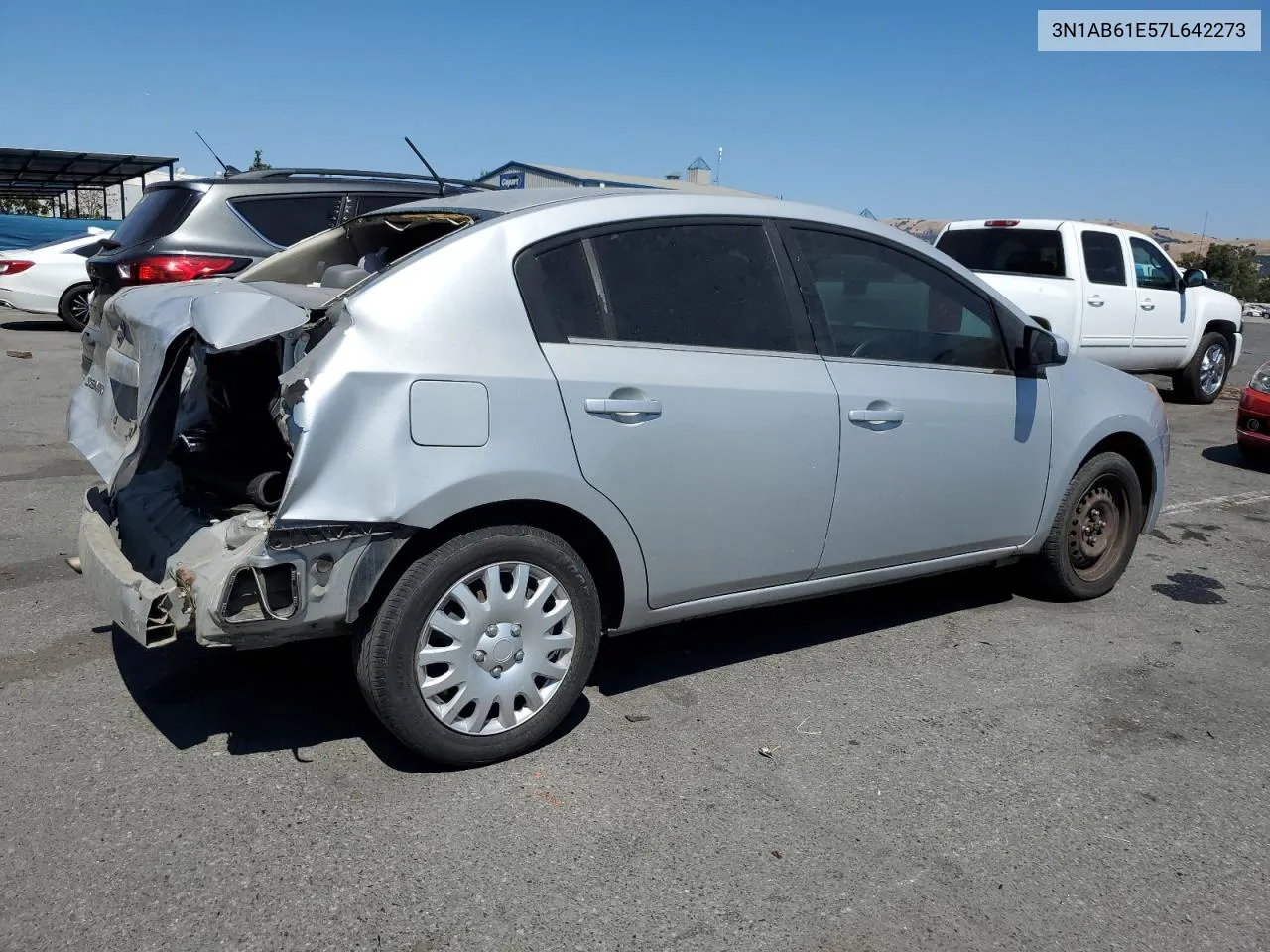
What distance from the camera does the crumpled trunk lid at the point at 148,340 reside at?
3.16m

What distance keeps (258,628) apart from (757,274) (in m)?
2.07

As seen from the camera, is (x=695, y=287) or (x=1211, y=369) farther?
(x=1211, y=369)

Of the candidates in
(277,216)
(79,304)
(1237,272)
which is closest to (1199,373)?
(277,216)

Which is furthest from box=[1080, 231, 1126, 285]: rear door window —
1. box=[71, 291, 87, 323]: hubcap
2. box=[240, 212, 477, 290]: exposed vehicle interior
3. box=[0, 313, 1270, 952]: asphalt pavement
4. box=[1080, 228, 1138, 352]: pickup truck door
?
box=[71, 291, 87, 323]: hubcap

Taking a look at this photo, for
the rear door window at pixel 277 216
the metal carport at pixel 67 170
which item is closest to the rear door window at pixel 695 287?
the rear door window at pixel 277 216

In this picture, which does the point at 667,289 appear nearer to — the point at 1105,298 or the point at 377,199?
the point at 377,199

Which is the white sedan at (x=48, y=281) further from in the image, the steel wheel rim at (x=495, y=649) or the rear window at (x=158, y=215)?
the steel wheel rim at (x=495, y=649)

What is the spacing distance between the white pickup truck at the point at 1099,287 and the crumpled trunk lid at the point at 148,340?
28.5 feet

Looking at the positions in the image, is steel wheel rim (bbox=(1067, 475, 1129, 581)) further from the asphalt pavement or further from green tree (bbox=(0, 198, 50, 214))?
green tree (bbox=(0, 198, 50, 214))

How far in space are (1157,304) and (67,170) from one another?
82.9ft

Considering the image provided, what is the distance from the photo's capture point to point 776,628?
4.76 m

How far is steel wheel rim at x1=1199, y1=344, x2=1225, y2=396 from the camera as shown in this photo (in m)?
12.8

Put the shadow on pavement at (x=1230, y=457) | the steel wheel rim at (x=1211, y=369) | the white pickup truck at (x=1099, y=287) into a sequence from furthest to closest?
the steel wheel rim at (x=1211, y=369), the white pickup truck at (x=1099, y=287), the shadow on pavement at (x=1230, y=457)

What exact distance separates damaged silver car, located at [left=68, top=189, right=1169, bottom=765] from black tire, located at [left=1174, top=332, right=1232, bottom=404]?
9347mm
